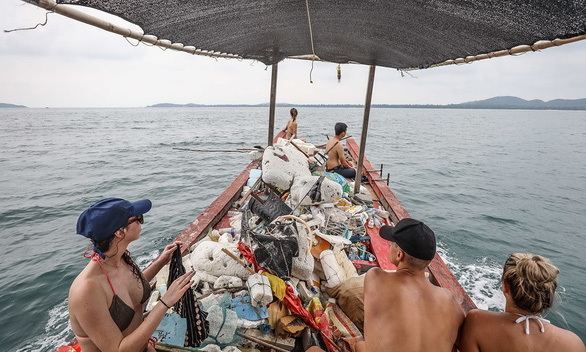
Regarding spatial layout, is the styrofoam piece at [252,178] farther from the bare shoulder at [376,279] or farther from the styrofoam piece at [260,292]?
the bare shoulder at [376,279]

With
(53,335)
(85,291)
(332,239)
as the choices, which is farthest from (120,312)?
(53,335)

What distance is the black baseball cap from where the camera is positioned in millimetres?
1804

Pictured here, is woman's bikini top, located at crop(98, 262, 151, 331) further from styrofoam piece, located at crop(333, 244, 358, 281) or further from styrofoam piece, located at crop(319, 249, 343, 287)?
styrofoam piece, located at crop(333, 244, 358, 281)

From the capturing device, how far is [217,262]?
114 inches

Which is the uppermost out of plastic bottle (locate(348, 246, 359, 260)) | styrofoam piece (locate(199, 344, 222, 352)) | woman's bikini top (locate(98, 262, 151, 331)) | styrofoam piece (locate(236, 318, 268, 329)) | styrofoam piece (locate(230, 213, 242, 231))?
woman's bikini top (locate(98, 262, 151, 331))

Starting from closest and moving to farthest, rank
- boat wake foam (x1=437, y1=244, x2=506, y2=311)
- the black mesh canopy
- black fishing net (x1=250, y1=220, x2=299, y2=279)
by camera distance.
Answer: the black mesh canopy, black fishing net (x1=250, y1=220, x2=299, y2=279), boat wake foam (x1=437, y1=244, x2=506, y2=311)

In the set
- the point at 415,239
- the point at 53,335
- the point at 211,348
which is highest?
the point at 415,239

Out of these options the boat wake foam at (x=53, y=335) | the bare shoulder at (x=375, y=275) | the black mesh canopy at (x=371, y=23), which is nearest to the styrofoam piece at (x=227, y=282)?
the bare shoulder at (x=375, y=275)

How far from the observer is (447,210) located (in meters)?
9.60

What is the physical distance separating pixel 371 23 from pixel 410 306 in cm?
241

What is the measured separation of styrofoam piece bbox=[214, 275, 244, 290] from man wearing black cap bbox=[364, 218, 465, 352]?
55.5 inches

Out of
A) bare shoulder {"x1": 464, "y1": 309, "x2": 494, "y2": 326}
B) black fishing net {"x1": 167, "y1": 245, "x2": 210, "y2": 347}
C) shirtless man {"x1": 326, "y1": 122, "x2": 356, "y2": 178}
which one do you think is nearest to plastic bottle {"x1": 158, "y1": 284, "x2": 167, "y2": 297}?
black fishing net {"x1": 167, "y1": 245, "x2": 210, "y2": 347}

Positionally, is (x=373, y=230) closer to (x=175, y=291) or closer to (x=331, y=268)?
(x=331, y=268)

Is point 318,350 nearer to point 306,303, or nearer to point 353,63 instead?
point 306,303
